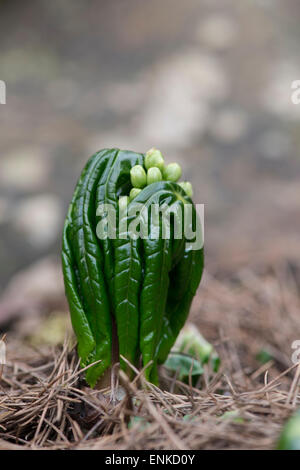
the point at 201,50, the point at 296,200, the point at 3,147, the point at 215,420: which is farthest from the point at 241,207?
the point at 215,420

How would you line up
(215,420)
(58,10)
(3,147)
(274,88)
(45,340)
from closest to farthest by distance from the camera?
(215,420) < (45,340) < (3,147) < (274,88) < (58,10)

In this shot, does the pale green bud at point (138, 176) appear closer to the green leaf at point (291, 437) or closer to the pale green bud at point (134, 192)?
the pale green bud at point (134, 192)

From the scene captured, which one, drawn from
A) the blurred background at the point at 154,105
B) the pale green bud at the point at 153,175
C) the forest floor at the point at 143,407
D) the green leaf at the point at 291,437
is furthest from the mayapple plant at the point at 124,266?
the blurred background at the point at 154,105

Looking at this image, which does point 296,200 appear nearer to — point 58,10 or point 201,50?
point 201,50

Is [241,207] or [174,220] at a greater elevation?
[241,207]

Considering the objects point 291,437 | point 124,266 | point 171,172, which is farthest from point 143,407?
point 171,172
